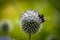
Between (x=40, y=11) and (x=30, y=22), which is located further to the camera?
(x=40, y=11)

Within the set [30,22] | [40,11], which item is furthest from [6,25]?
[30,22]

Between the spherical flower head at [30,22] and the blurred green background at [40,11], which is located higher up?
the blurred green background at [40,11]

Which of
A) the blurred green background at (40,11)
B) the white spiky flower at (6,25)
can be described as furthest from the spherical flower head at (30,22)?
the white spiky flower at (6,25)

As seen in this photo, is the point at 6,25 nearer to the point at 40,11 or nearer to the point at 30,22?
the point at 40,11

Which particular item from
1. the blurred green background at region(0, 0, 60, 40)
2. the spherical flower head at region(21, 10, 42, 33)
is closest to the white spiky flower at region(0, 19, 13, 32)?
the blurred green background at region(0, 0, 60, 40)

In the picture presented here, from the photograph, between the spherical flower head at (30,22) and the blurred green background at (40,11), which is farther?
the blurred green background at (40,11)

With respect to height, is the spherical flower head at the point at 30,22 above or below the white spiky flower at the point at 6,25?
below

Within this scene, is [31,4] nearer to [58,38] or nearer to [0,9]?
[0,9]

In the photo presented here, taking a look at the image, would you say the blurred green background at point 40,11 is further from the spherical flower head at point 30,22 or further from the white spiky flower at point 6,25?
the spherical flower head at point 30,22
